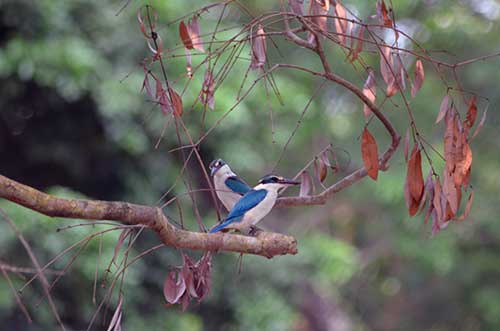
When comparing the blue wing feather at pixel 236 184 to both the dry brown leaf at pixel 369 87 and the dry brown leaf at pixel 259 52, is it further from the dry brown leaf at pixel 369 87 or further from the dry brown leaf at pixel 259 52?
the dry brown leaf at pixel 259 52

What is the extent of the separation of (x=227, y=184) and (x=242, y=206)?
1.77m

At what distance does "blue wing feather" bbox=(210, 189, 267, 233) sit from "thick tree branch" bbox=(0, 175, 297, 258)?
2.70 feet

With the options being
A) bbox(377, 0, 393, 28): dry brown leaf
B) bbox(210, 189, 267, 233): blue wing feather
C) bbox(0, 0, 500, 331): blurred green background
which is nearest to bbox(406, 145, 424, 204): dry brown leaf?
bbox(377, 0, 393, 28): dry brown leaf

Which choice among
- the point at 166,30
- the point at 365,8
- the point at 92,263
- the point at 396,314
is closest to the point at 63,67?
the point at 166,30

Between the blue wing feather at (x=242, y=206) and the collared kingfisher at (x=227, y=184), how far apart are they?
1215 millimetres

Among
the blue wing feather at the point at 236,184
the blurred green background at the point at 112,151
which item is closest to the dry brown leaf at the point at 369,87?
the blurred green background at the point at 112,151

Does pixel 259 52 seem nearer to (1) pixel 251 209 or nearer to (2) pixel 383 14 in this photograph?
(2) pixel 383 14

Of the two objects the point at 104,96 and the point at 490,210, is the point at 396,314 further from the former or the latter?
the point at 104,96

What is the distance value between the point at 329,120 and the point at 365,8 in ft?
8.15

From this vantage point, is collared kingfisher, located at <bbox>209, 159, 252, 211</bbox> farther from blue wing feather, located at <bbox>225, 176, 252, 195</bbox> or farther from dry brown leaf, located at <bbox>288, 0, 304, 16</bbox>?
dry brown leaf, located at <bbox>288, 0, 304, 16</bbox>

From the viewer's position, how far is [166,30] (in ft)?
22.8

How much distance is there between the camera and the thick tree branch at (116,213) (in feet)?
8.65

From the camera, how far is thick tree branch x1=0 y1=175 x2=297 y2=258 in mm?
2637

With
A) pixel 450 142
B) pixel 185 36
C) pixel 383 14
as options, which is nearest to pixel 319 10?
pixel 383 14
